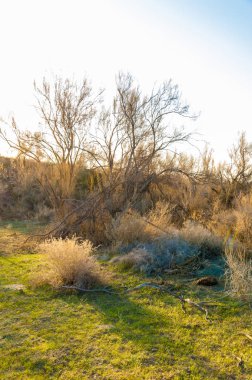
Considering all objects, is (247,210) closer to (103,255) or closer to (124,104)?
(103,255)

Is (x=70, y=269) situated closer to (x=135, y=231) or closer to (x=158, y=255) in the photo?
(x=158, y=255)

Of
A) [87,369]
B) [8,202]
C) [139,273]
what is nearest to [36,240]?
[139,273]

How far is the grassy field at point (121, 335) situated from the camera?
2.87 meters

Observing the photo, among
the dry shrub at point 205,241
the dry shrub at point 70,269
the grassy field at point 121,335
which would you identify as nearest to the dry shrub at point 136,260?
the grassy field at point 121,335

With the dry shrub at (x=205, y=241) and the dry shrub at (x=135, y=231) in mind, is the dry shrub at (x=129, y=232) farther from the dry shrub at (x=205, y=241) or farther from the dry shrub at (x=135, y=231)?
the dry shrub at (x=205, y=241)

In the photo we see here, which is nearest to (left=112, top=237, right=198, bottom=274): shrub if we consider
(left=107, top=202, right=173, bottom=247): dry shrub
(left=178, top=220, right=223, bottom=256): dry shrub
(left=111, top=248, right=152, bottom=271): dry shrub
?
(left=111, top=248, right=152, bottom=271): dry shrub

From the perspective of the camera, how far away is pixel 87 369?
289 centimetres

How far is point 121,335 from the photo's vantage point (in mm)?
3494

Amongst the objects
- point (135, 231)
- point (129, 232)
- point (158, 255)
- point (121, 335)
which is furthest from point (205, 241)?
point (121, 335)

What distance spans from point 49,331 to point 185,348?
1.39 metres

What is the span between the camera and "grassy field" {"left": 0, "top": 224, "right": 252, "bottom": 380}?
2.87 meters

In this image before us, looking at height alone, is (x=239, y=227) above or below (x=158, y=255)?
above

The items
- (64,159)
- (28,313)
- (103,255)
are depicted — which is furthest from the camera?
(64,159)

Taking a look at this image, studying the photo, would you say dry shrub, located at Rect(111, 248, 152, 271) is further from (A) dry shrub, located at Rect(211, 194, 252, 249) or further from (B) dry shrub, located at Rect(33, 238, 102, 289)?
(A) dry shrub, located at Rect(211, 194, 252, 249)
